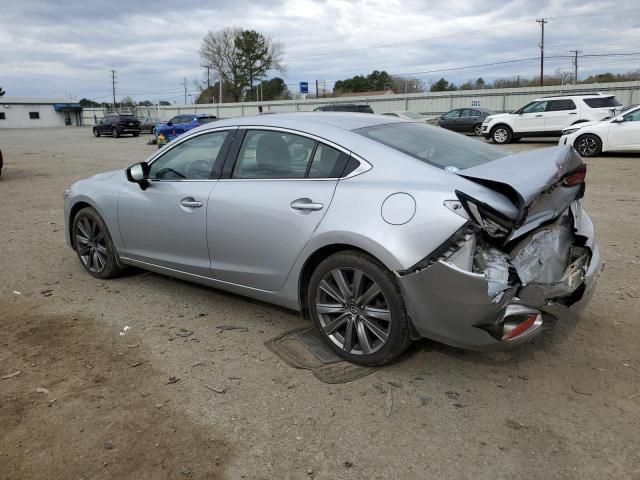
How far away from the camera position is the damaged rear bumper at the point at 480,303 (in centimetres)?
285

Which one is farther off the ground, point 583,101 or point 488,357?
point 583,101

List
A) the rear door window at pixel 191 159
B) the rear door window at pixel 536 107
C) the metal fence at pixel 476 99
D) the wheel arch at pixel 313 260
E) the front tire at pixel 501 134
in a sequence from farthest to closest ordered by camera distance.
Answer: the metal fence at pixel 476 99 → the front tire at pixel 501 134 → the rear door window at pixel 536 107 → the rear door window at pixel 191 159 → the wheel arch at pixel 313 260

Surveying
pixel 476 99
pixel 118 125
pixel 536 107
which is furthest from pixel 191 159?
pixel 118 125

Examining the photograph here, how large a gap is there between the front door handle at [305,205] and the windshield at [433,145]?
60cm

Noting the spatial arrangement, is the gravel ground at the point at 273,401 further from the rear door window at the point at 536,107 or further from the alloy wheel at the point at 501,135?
the alloy wheel at the point at 501,135

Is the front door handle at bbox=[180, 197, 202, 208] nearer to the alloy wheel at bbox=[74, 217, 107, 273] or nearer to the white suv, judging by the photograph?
the alloy wheel at bbox=[74, 217, 107, 273]

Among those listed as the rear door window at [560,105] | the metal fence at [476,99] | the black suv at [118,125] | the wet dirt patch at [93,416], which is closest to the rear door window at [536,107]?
the rear door window at [560,105]

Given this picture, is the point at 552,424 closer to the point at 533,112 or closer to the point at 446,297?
the point at 446,297

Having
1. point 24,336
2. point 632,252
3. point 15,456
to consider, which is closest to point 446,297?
point 15,456

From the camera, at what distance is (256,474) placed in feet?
8.16

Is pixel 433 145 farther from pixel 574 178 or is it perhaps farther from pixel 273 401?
pixel 273 401

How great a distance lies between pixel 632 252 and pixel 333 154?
4.08m

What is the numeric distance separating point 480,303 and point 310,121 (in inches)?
71.9

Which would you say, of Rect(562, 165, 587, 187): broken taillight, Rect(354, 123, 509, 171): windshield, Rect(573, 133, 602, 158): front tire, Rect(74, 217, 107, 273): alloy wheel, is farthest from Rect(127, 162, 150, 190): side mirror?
Rect(573, 133, 602, 158): front tire
